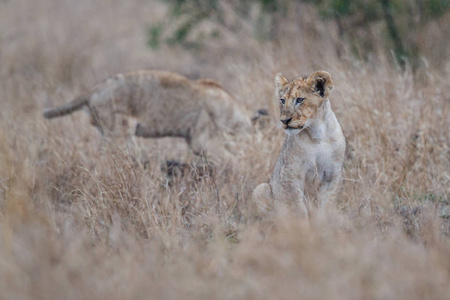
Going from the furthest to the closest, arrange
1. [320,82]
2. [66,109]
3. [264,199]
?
[66,109], [264,199], [320,82]

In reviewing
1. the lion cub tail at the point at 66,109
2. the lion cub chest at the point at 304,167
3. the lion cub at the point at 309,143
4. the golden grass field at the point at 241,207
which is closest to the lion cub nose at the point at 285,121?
the lion cub at the point at 309,143

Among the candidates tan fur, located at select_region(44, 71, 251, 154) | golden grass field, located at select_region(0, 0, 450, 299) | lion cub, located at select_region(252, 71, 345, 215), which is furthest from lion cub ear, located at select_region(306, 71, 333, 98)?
tan fur, located at select_region(44, 71, 251, 154)

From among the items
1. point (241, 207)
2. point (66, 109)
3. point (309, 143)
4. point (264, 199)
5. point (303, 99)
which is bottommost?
point (241, 207)

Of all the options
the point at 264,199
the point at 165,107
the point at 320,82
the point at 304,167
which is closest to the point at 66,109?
the point at 165,107

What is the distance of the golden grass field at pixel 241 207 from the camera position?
3.28m

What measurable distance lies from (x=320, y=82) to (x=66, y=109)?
12.7 ft

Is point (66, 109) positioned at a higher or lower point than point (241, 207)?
higher

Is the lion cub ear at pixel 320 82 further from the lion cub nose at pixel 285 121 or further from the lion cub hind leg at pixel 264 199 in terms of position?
the lion cub hind leg at pixel 264 199

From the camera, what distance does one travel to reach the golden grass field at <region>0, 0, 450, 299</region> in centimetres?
328

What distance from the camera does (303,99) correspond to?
462 cm

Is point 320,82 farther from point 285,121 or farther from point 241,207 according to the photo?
point 241,207

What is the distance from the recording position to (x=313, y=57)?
9453 millimetres

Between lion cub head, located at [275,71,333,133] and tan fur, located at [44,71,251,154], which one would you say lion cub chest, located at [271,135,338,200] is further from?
tan fur, located at [44,71,251,154]

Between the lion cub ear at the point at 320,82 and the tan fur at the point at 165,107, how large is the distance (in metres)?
2.98
